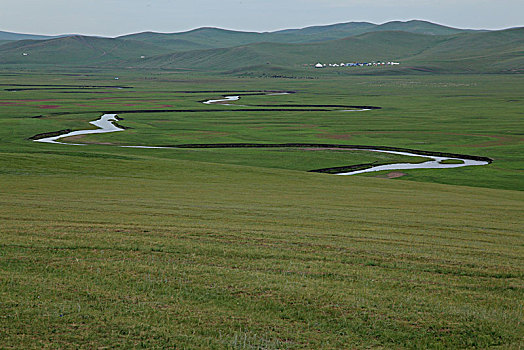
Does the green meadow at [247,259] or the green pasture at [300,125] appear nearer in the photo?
the green meadow at [247,259]

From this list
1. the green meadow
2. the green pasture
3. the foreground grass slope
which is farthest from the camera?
the green pasture

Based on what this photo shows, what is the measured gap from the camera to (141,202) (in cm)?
2877

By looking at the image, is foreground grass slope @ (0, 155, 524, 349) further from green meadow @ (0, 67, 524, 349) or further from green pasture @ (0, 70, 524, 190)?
green pasture @ (0, 70, 524, 190)

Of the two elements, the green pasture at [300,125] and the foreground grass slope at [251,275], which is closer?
the foreground grass slope at [251,275]

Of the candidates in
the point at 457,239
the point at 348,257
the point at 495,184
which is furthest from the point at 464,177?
the point at 348,257

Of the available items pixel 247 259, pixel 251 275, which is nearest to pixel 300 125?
pixel 247 259

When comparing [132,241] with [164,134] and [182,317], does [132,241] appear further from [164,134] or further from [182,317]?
[164,134]

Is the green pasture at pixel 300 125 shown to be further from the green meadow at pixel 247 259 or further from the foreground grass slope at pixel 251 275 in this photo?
the foreground grass slope at pixel 251 275

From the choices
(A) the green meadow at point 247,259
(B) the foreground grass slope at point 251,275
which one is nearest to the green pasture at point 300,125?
(A) the green meadow at point 247,259

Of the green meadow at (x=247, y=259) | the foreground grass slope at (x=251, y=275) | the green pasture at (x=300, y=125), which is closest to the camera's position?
the foreground grass slope at (x=251, y=275)

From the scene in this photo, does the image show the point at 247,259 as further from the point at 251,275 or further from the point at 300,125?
the point at 300,125

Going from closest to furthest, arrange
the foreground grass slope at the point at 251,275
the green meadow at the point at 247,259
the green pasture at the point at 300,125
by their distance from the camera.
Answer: the foreground grass slope at the point at 251,275 → the green meadow at the point at 247,259 → the green pasture at the point at 300,125

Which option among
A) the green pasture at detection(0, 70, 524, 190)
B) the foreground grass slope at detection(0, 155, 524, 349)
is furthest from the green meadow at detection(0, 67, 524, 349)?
the green pasture at detection(0, 70, 524, 190)

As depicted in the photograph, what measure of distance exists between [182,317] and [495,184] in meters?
46.0
